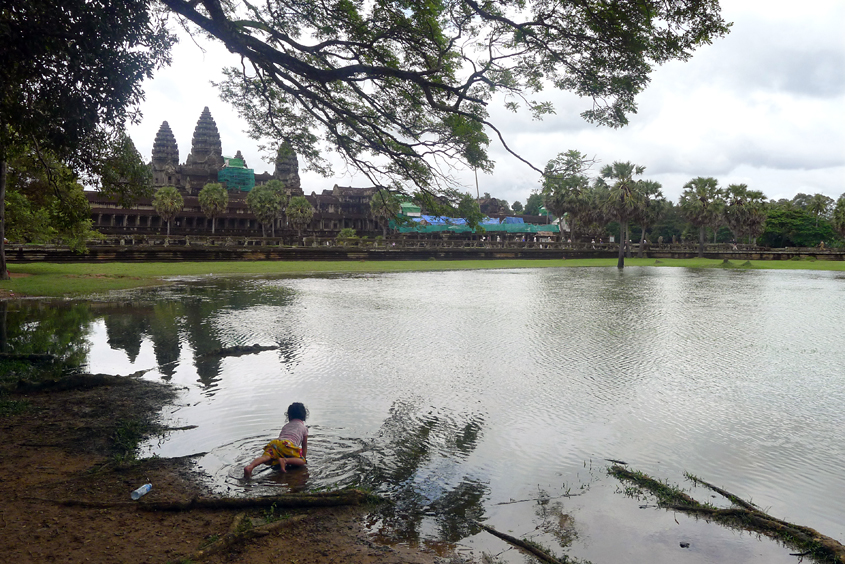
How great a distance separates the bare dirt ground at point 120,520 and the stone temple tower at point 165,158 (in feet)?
250

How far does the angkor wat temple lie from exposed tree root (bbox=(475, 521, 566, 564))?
209ft

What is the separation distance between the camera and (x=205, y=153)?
8419 centimetres

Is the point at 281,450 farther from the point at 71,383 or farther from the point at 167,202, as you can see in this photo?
the point at 167,202

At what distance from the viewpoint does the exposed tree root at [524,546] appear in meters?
3.79

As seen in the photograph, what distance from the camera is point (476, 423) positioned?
6.65 metres

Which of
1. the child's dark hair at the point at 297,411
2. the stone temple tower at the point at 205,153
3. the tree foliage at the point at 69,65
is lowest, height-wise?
the child's dark hair at the point at 297,411

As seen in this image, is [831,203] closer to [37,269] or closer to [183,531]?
[37,269]

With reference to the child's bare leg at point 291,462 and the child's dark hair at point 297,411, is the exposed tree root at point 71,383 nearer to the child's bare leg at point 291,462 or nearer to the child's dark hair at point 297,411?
the child's dark hair at point 297,411

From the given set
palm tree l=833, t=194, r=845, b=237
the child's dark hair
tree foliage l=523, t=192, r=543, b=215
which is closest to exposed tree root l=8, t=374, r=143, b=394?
the child's dark hair

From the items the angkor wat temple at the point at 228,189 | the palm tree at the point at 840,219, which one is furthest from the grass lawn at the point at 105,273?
the palm tree at the point at 840,219

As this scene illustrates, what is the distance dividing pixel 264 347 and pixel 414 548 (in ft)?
23.7

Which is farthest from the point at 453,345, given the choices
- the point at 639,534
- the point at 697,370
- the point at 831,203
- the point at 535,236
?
the point at 831,203

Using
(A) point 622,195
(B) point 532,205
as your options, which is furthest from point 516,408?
(B) point 532,205

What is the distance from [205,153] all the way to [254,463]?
86.6 meters
